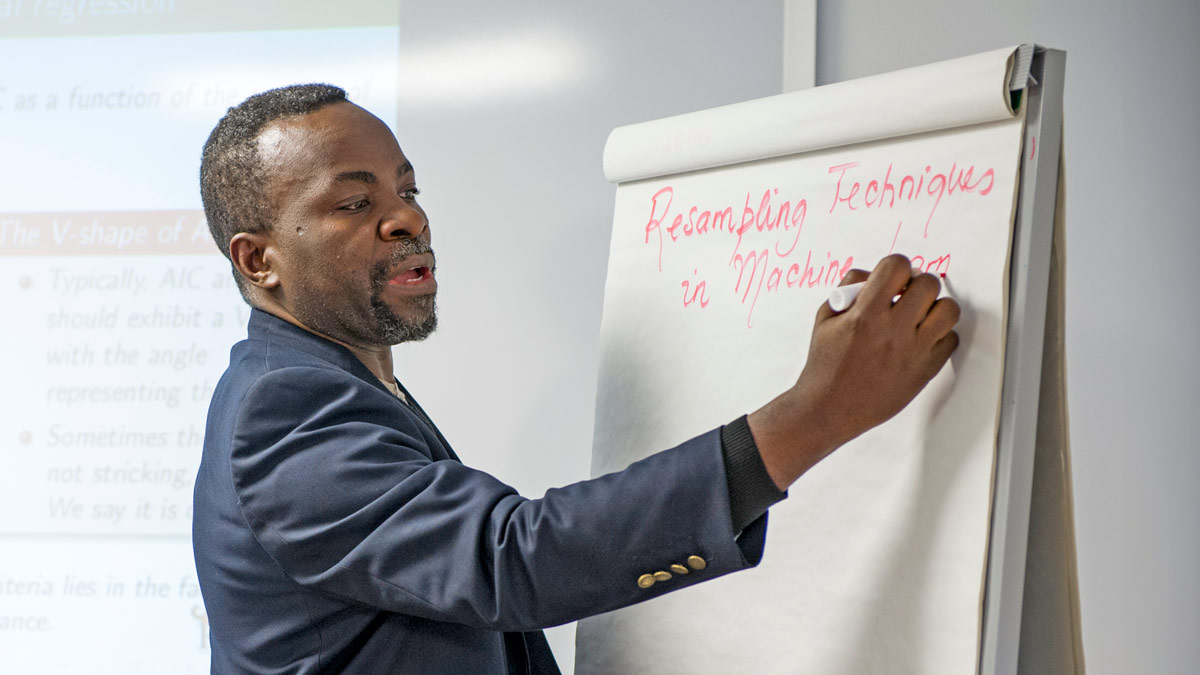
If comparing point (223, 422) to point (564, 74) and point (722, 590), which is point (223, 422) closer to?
point (722, 590)

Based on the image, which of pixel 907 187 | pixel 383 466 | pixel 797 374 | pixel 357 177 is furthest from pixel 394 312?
pixel 907 187

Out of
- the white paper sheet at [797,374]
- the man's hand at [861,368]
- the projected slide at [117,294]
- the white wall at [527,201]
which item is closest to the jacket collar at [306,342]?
the white paper sheet at [797,374]

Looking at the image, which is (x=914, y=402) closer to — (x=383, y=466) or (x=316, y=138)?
(x=383, y=466)

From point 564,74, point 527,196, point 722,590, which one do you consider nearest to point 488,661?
point 722,590

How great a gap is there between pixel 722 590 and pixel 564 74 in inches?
39.4

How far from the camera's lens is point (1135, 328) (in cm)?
153

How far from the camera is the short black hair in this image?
3.91 feet

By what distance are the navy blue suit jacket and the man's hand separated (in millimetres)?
58

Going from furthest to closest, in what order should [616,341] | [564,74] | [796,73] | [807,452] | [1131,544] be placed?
[564,74] < [796,73] < [1131,544] < [616,341] < [807,452]

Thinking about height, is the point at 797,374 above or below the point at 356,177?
below

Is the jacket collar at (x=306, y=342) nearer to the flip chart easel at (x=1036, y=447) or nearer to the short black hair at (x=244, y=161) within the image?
the short black hair at (x=244, y=161)

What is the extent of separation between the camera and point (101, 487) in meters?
1.86

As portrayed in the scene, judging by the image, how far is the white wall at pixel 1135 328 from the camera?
1.52 m

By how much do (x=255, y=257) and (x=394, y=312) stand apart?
189 mm
